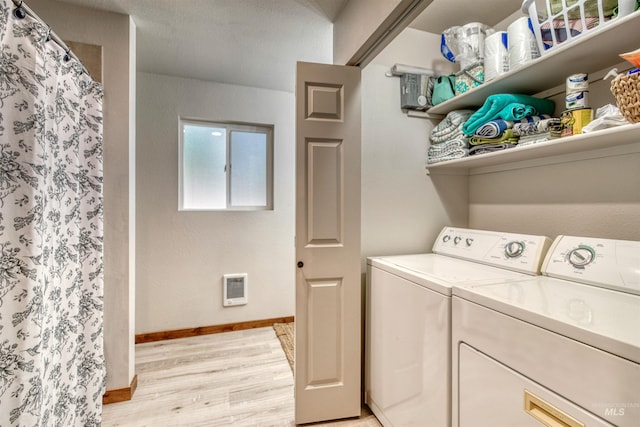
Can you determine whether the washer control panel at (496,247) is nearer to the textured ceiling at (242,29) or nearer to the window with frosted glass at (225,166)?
the textured ceiling at (242,29)

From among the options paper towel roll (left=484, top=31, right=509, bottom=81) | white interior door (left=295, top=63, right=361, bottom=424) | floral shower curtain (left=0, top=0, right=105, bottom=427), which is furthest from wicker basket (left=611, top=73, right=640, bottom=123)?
floral shower curtain (left=0, top=0, right=105, bottom=427)

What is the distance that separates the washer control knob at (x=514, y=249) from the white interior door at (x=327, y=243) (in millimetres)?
753

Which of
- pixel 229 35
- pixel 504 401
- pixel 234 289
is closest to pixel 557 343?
pixel 504 401

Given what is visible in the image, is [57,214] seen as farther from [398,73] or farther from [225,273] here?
[398,73]

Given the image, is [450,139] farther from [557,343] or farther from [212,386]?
[212,386]

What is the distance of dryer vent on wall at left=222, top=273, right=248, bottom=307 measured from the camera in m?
2.82

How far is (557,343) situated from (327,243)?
1077mm

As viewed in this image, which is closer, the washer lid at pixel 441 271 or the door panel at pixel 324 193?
the washer lid at pixel 441 271

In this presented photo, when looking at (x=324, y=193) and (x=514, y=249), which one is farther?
(x=324, y=193)

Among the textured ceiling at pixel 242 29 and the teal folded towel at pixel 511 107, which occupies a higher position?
the textured ceiling at pixel 242 29

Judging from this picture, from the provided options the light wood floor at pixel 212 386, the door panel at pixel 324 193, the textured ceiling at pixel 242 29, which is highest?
the textured ceiling at pixel 242 29

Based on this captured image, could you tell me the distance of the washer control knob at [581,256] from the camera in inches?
43.2

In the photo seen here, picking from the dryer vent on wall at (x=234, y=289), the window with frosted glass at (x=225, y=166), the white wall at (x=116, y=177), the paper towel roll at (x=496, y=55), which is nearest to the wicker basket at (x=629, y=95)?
the paper towel roll at (x=496, y=55)

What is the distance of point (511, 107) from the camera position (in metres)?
1.37
